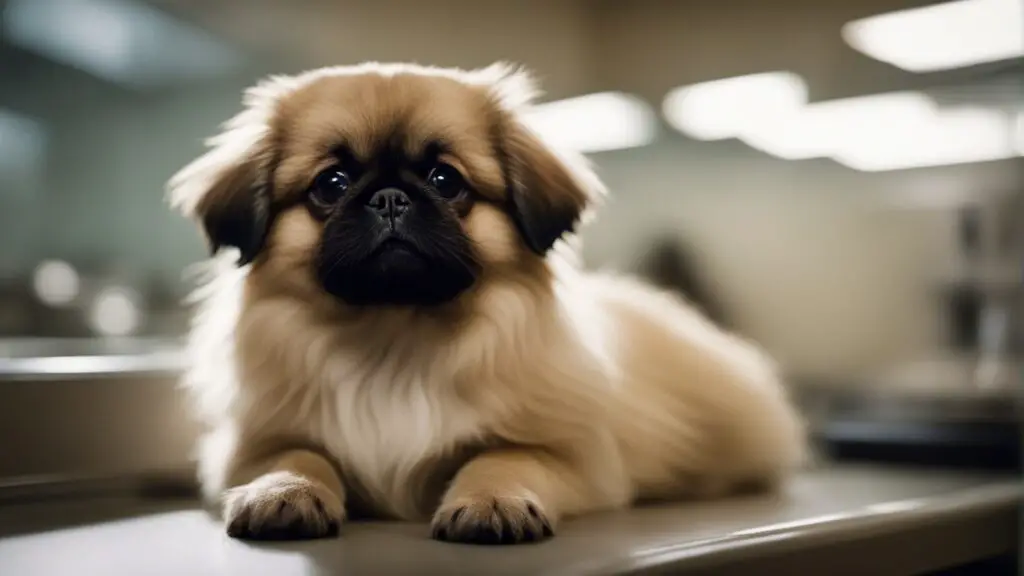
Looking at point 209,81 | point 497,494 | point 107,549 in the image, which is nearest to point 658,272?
point 209,81

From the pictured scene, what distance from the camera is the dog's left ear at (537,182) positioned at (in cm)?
122

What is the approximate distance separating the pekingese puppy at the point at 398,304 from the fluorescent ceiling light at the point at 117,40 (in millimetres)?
413

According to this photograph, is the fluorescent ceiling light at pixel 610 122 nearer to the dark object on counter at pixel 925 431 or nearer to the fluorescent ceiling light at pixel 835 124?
the fluorescent ceiling light at pixel 835 124

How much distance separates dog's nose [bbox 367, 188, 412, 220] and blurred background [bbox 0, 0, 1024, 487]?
12.1 inches

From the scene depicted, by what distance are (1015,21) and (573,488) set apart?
115 centimetres

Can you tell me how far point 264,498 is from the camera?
1019 mm

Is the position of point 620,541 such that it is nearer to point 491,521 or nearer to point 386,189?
point 491,521

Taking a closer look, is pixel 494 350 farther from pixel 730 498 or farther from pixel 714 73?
pixel 714 73

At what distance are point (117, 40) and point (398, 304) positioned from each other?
0.74 metres

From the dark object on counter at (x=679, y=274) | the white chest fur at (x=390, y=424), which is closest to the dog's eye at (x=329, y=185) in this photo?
the white chest fur at (x=390, y=424)

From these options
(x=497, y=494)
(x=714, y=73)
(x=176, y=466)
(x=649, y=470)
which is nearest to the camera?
(x=497, y=494)

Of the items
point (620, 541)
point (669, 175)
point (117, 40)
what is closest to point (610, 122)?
point (669, 175)

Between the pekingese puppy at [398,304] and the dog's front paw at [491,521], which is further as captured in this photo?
the pekingese puppy at [398,304]

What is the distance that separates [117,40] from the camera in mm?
1623
